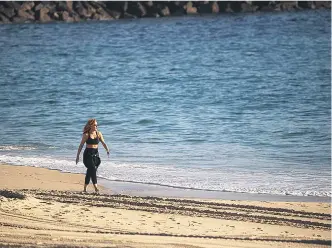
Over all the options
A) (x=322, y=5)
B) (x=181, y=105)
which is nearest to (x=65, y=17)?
(x=322, y=5)

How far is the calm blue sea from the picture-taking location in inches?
664

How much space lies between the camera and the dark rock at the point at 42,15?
66875 mm

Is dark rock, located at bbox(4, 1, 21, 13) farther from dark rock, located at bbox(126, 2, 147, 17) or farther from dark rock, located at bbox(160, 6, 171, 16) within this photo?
dark rock, located at bbox(160, 6, 171, 16)

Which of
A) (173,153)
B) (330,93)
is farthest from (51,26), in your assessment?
(173,153)

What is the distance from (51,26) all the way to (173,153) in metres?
45.9

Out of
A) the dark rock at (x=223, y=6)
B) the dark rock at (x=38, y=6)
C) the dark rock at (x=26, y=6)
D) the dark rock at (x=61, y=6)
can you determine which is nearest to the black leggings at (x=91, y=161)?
the dark rock at (x=26, y=6)

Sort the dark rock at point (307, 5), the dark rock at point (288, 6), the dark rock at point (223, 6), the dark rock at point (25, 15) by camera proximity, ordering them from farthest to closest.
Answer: the dark rock at point (307, 5), the dark rock at point (288, 6), the dark rock at point (223, 6), the dark rock at point (25, 15)

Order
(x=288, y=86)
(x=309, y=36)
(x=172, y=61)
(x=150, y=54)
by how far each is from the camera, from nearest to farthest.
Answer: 1. (x=288, y=86)
2. (x=172, y=61)
3. (x=150, y=54)
4. (x=309, y=36)

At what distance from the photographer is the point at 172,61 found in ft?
137

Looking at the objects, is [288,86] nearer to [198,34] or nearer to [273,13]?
[198,34]

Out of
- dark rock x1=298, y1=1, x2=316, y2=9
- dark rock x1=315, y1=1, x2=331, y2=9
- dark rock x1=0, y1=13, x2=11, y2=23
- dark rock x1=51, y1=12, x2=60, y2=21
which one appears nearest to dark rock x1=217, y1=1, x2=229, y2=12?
dark rock x1=298, y1=1, x2=316, y2=9

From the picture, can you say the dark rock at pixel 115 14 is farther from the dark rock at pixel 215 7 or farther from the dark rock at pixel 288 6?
the dark rock at pixel 288 6

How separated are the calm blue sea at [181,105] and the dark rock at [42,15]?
11.1 metres

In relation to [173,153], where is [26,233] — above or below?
above
